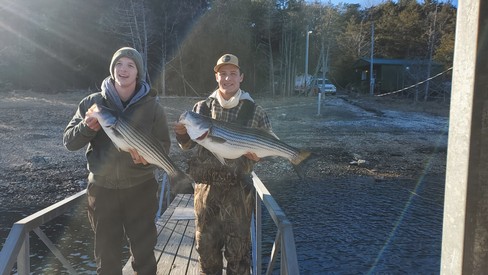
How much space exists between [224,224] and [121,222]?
851 millimetres

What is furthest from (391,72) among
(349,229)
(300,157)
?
(300,157)

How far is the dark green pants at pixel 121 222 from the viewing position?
337 cm

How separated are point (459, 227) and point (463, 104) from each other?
589 mm

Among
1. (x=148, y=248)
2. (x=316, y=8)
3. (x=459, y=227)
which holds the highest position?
(x=316, y=8)

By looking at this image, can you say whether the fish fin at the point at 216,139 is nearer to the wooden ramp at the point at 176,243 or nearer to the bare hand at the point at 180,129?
the bare hand at the point at 180,129

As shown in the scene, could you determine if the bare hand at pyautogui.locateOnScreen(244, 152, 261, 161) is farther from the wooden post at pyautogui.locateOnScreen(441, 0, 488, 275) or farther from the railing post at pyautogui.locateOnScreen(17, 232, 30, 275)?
the railing post at pyautogui.locateOnScreen(17, 232, 30, 275)

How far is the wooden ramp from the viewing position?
4.90 meters

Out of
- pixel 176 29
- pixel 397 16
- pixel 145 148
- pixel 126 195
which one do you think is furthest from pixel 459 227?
pixel 397 16

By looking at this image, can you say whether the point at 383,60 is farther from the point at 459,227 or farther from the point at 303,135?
the point at 459,227

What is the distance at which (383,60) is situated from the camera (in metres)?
49.3

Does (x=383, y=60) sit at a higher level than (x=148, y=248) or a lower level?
higher

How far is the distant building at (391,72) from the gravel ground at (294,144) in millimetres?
15032

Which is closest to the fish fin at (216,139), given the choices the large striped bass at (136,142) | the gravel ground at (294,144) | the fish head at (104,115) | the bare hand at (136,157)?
the large striped bass at (136,142)

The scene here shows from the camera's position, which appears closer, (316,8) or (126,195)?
(126,195)
